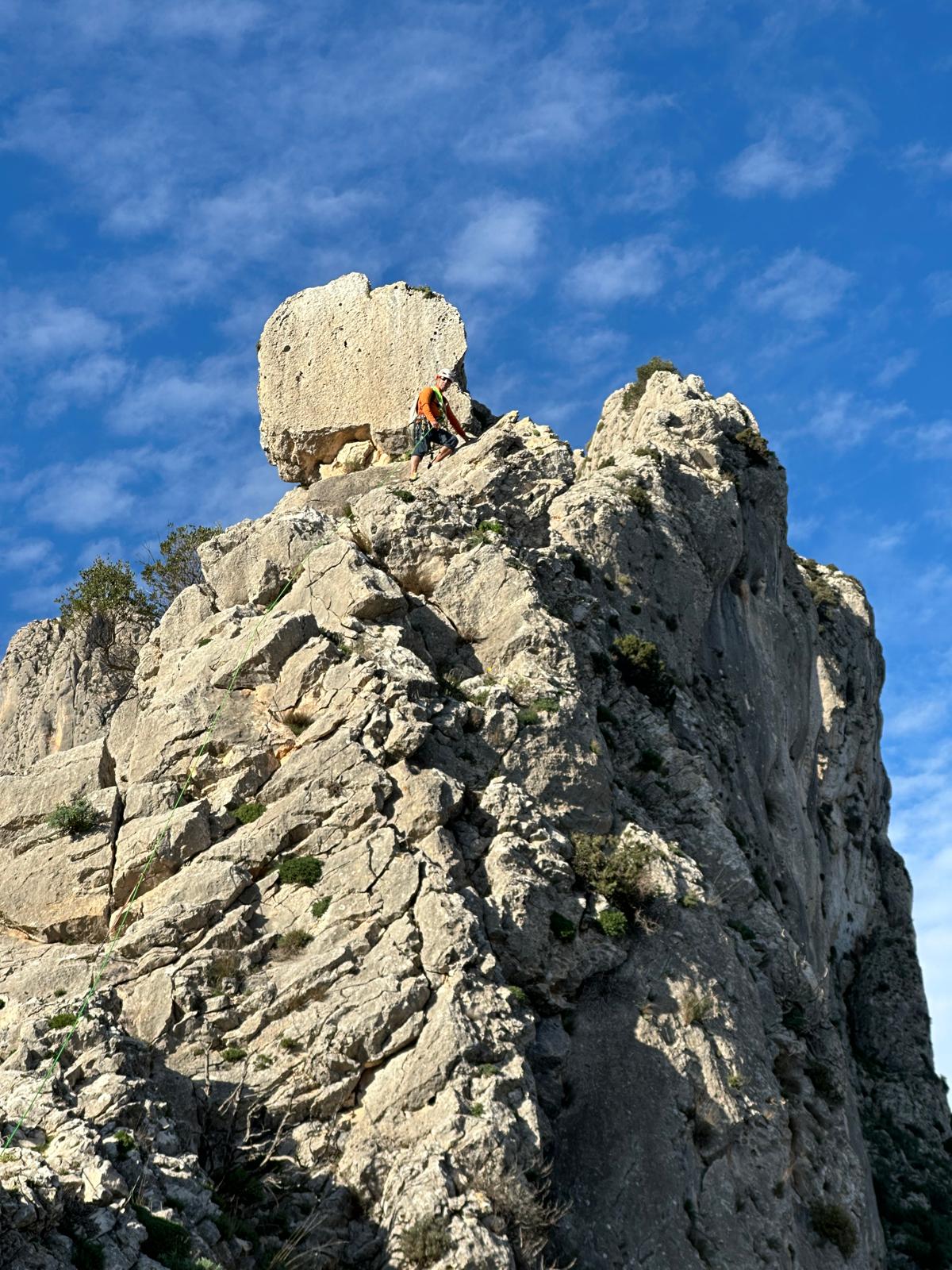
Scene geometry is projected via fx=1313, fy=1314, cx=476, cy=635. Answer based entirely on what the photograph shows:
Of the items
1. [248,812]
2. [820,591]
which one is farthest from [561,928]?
[820,591]

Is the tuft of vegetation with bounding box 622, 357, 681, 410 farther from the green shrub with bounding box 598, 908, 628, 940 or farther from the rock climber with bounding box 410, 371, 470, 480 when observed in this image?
the green shrub with bounding box 598, 908, 628, 940

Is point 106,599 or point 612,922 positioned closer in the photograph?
point 612,922

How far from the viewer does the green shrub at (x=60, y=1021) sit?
17734mm

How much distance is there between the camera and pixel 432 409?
111 ft

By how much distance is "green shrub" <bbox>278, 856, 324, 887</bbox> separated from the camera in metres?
21.5

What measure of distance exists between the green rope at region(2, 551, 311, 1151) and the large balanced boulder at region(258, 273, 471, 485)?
9.49 metres

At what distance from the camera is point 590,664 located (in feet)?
94.7

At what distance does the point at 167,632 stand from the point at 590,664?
30.5 ft

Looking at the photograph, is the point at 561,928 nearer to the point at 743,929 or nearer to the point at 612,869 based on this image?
the point at 612,869

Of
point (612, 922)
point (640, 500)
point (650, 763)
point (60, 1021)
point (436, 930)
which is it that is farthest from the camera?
point (640, 500)

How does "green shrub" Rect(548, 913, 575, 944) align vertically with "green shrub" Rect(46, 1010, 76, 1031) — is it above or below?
above

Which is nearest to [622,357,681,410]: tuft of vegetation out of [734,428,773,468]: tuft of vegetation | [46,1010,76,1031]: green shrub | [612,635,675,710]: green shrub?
[734,428,773,468]: tuft of vegetation

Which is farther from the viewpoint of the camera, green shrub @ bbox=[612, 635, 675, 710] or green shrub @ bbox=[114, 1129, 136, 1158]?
green shrub @ bbox=[612, 635, 675, 710]

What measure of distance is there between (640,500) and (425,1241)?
72.7 ft
